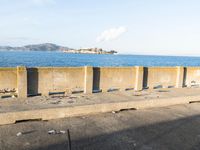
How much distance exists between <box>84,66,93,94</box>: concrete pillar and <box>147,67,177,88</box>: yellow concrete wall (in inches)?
174

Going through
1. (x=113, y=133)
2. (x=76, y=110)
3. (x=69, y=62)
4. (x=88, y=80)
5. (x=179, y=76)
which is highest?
(x=179, y=76)

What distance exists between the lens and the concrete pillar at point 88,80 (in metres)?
13.3

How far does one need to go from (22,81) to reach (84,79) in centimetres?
344

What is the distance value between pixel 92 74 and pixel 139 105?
11.5 ft

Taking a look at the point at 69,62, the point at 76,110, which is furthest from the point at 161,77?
the point at 69,62

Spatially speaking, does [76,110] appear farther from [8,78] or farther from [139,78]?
[139,78]

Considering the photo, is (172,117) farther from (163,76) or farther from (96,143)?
(163,76)

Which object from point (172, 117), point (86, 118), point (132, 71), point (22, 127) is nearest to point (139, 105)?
point (172, 117)

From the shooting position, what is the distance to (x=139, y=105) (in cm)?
1127

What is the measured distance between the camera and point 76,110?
31.8ft

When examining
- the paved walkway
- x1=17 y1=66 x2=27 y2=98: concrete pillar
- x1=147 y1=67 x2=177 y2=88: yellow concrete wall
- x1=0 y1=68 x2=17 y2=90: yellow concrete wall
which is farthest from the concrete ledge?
x1=147 y1=67 x2=177 y2=88: yellow concrete wall

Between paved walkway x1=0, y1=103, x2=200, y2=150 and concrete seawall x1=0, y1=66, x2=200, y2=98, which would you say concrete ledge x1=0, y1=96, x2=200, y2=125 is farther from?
concrete seawall x1=0, y1=66, x2=200, y2=98

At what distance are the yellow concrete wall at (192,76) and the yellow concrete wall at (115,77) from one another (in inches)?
200

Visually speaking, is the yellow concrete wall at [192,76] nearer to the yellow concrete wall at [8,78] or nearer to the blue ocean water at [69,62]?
the yellow concrete wall at [8,78]
